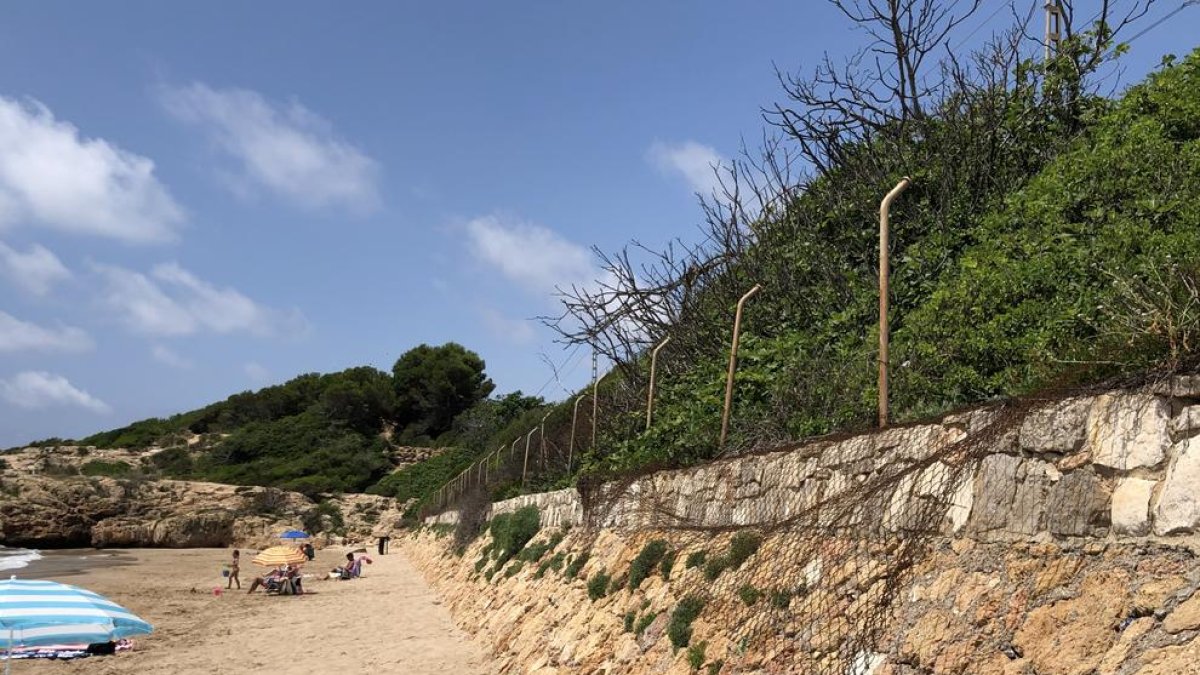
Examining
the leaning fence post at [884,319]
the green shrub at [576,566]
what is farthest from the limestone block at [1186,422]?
the green shrub at [576,566]

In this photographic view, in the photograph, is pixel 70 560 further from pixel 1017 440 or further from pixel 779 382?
pixel 1017 440

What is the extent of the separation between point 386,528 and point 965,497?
53.7 meters

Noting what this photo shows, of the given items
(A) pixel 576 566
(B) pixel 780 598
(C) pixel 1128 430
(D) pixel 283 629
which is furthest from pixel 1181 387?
(D) pixel 283 629

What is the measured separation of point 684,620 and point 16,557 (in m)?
45.8

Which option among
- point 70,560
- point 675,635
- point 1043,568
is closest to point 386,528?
point 70,560

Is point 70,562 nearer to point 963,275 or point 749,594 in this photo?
point 749,594

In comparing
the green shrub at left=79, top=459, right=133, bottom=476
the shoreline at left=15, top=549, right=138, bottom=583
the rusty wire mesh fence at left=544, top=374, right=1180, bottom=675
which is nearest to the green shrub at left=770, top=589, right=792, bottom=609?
the rusty wire mesh fence at left=544, top=374, right=1180, bottom=675

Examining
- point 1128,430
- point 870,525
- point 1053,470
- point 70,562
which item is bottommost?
point 70,562

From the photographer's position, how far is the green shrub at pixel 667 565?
8242 mm

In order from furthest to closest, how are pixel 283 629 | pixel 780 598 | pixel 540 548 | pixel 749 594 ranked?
1. pixel 283 629
2. pixel 540 548
3. pixel 749 594
4. pixel 780 598

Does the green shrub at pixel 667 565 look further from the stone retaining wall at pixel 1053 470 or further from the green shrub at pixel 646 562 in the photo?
the stone retaining wall at pixel 1053 470

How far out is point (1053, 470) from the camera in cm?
428

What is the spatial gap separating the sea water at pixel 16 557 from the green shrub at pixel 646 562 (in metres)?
36.3

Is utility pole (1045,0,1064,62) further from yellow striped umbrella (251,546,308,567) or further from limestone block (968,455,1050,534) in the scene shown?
yellow striped umbrella (251,546,308,567)
